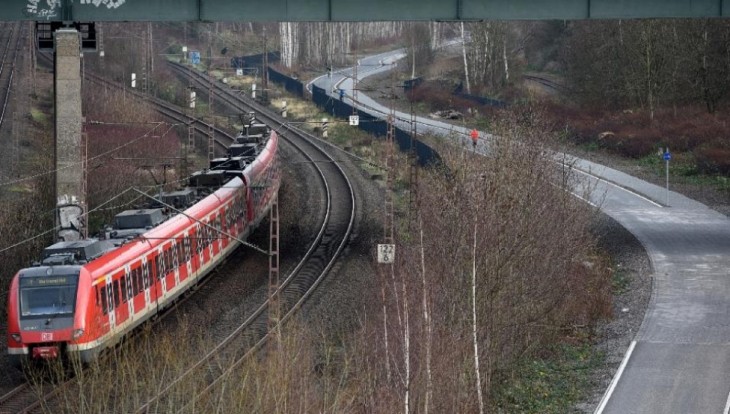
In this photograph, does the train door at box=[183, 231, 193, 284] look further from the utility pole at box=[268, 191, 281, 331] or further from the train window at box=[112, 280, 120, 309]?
the train window at box=[112, 280, 120, 309]

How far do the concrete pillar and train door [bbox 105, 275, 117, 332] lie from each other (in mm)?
8457

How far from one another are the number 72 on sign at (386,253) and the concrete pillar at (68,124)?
888 cm

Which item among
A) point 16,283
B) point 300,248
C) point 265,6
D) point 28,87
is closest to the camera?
point 16,283

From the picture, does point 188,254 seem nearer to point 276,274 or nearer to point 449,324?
point 276,274

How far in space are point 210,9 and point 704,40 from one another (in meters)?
33.2

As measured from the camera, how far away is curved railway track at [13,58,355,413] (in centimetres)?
2148

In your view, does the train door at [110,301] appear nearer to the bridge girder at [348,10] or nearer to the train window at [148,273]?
the train window at [148,273]

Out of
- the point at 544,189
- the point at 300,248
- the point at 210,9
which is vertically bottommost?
the point at 300,248

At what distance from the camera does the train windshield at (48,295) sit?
24.5 m

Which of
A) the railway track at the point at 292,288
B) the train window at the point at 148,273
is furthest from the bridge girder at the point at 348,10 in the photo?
the train window at the point at 148,273

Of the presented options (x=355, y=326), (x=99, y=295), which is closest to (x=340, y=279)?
(x=355, y=326)

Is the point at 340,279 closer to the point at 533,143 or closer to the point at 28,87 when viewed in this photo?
the point at 533,143

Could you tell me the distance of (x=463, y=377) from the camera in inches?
789

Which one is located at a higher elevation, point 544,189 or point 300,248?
point 544,189
